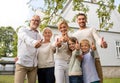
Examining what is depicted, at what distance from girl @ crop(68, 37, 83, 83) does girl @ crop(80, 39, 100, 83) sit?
0.29ft

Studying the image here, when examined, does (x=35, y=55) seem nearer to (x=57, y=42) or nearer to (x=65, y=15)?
(x=57, y=42)

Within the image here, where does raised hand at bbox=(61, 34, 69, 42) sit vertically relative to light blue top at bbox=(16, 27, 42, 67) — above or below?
above

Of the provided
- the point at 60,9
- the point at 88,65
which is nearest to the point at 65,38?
the point at 88,65

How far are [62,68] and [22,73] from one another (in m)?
0.78

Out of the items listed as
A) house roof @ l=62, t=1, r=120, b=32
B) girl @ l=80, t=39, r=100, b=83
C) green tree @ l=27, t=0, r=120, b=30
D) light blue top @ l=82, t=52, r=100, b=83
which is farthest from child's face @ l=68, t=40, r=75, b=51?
house roof @ l=62, t=1, r=120, b=32

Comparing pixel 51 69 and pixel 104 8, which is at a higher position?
pixel 104 8

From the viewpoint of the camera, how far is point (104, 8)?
37.6ft

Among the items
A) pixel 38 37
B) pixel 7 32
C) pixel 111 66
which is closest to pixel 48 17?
pixel 38 37

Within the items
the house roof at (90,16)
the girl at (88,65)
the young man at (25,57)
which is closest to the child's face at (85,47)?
the girl at (88,65)

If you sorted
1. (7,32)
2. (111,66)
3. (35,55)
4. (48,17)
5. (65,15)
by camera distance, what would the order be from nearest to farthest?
(35,55) → (48,17) → (65,15) → (111,66) → (7,32)

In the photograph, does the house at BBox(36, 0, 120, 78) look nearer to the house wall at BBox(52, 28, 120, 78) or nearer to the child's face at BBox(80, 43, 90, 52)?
the house wall at BBox(52, 28, 120, 78)

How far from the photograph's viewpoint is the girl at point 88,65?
177 inches

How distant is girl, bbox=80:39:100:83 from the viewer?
4.49 meters

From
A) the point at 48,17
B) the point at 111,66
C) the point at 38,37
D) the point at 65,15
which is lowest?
the point at 111,66
